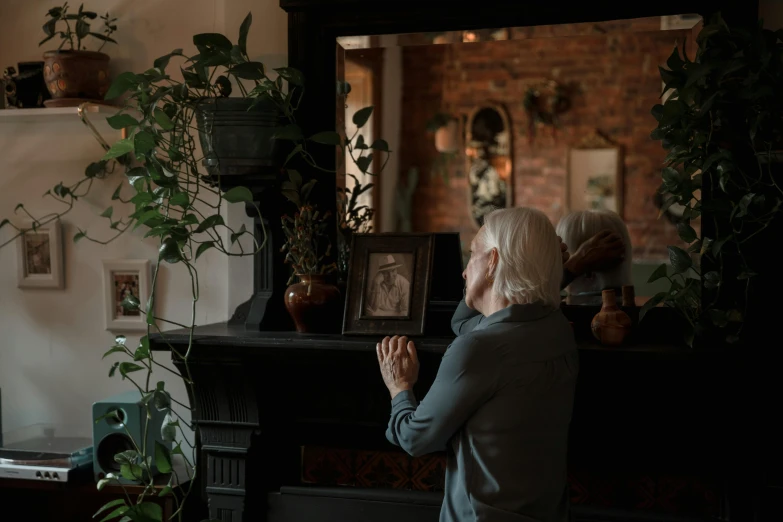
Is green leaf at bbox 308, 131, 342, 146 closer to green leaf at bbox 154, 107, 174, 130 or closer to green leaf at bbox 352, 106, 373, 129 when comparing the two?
green leaf at bbox 352, 106, 373, 129

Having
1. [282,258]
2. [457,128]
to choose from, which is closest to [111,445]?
[282,258]

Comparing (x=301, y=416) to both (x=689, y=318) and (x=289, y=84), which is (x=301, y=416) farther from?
(x=689, y=318)

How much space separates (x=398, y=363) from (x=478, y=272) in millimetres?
370

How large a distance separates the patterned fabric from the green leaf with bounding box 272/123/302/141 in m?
1.07

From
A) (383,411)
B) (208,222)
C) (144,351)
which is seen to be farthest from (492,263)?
(144,351)

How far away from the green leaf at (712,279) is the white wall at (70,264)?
5.58 ft

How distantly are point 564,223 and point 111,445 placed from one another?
177 centimetres

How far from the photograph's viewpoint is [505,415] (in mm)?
1956

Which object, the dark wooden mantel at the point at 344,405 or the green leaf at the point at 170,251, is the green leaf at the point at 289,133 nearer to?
the green leaf at the point at 170,251

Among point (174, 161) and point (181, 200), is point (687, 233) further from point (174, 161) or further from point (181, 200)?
point (174, 161)

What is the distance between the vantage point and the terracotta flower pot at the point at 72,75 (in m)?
3.15

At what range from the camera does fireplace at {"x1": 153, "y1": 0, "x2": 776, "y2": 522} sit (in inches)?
98.7

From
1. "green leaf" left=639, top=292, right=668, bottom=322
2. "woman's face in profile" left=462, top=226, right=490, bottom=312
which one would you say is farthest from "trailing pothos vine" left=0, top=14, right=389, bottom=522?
"green leaf" left=639, top=292, right=668, bottom=322

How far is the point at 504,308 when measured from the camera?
80.7 inches
